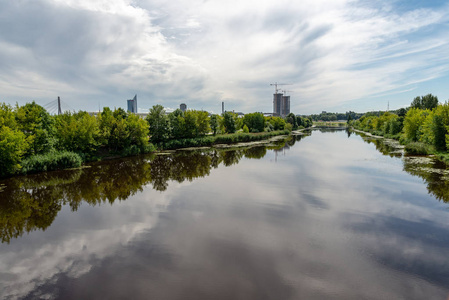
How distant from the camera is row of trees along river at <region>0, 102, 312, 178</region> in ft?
68.4

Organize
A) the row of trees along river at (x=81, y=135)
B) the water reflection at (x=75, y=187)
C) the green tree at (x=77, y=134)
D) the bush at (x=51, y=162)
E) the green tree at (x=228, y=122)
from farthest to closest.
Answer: the green tree at (x=228, y=122) < the green tree at (x=77, y=134) < the bush at (x=51, y=162) < the row of trees along river at (x=81, y=135) < the water reflection at (x=75, y=187)

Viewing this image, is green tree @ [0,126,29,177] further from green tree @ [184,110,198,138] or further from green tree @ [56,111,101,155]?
green tree @ [184,110,198,138]

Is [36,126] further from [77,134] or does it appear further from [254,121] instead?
[254,121]

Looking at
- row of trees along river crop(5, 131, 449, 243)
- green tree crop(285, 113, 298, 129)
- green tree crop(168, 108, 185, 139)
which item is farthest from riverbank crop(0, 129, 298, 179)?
green tree crop(285, 113, 298, 129)

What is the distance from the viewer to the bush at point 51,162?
71.5ft

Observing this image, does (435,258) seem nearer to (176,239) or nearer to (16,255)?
(176,239)

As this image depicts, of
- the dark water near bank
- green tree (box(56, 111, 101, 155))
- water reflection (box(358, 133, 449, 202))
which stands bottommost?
the dark water near bank

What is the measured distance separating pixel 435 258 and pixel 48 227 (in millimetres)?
16161

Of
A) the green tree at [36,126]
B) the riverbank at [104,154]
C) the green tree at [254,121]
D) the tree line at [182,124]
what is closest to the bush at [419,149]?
the riverbank at [104,154]

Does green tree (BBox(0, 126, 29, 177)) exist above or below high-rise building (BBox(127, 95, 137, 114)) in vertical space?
below

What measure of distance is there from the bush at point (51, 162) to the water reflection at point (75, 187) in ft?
3.33

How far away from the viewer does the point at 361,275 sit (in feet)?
25.0

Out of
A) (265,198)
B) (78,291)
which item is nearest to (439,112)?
(265,198)

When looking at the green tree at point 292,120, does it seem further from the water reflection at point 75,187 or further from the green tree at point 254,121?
the water reflection at point 75,187
